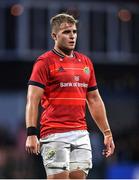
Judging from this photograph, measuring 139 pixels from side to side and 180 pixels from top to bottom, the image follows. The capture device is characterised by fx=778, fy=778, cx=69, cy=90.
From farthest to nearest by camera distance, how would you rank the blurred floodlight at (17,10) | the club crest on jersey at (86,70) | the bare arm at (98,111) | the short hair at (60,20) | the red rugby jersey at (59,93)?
the blurred floodlight at (17,10) < the bare arm at (98,111) < the club crest on jersey at (86,70) < the short hair at (60,20) < the red rugby jersey at (59,93)

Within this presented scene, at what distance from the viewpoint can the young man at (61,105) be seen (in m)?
8.45

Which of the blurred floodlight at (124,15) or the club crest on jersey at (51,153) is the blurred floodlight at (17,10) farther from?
the club crest on jersey at (51,153)

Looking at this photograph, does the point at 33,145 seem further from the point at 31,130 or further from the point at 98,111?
the point at 98,111

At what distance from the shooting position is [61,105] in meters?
8.55

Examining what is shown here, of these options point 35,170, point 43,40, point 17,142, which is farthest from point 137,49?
point 35,170

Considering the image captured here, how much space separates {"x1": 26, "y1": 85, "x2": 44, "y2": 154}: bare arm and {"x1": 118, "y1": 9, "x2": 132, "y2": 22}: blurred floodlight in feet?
57.4

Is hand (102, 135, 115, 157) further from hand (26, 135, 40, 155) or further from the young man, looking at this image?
hand (26, 135, 40, 155)

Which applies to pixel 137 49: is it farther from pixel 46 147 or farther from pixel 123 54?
pixel 46 147

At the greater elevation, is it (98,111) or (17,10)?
(17,10)

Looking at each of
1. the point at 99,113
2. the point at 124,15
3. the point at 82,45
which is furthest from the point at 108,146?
the point at 124,15

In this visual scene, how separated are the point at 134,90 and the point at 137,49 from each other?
1352 millimetres

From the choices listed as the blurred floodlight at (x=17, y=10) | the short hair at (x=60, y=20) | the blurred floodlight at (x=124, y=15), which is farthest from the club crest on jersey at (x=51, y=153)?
the blurred floodlight at (x=124, y=15)

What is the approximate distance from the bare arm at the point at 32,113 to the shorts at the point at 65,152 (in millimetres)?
293

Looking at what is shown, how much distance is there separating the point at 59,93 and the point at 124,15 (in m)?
17.6
